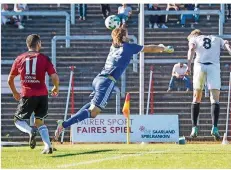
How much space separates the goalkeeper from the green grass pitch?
93cm

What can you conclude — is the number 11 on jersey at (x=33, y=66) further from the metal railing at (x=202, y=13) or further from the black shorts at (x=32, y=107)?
the metal railing at (x=202, y=13)

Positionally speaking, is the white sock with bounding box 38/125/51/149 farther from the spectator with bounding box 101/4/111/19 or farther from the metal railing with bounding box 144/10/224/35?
the spectator with bounding box 101/4/111/19

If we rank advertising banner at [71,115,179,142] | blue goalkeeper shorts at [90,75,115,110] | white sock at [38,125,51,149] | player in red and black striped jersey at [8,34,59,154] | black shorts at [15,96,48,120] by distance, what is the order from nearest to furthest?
white sock at [38,125,51,149] → player in red and black striped jersey at [8,34,59,154] → black shorts at [15,96,48,120] → blue goalkeeper shorts at [90,75,115,110] → advertising banner at [71,115,179,142]

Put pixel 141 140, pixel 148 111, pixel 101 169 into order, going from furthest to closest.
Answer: pixel 148 111 < pixel 141 140 < pixel 101 169

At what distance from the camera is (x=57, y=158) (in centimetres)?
1469

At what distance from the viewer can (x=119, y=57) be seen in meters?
17.1

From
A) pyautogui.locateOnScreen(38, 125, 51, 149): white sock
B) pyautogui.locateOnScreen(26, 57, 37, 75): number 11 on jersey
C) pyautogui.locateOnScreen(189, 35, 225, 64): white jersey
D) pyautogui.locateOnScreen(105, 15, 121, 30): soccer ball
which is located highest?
pyautogui.locateOnScreen(105, 15, 121, 30): soccer ball

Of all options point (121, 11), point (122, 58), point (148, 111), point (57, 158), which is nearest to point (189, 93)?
point (148, 111)

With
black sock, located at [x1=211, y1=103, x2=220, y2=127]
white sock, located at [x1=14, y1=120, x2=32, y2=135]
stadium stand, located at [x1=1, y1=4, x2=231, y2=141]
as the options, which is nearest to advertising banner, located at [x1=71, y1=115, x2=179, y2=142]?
stadium stand, located at [x1=1, y1=4, x2=231, y2=141]

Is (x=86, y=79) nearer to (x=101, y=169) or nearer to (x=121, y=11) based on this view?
(x=121, y=11)

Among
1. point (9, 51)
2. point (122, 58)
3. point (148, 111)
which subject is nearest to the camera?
point (122, 58)

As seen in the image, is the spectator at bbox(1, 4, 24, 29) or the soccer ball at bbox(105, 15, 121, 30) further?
the spectator at bbox(1, 4, 24, 29)

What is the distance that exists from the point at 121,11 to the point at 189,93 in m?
4.56

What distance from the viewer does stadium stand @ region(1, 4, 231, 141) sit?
27.5m
